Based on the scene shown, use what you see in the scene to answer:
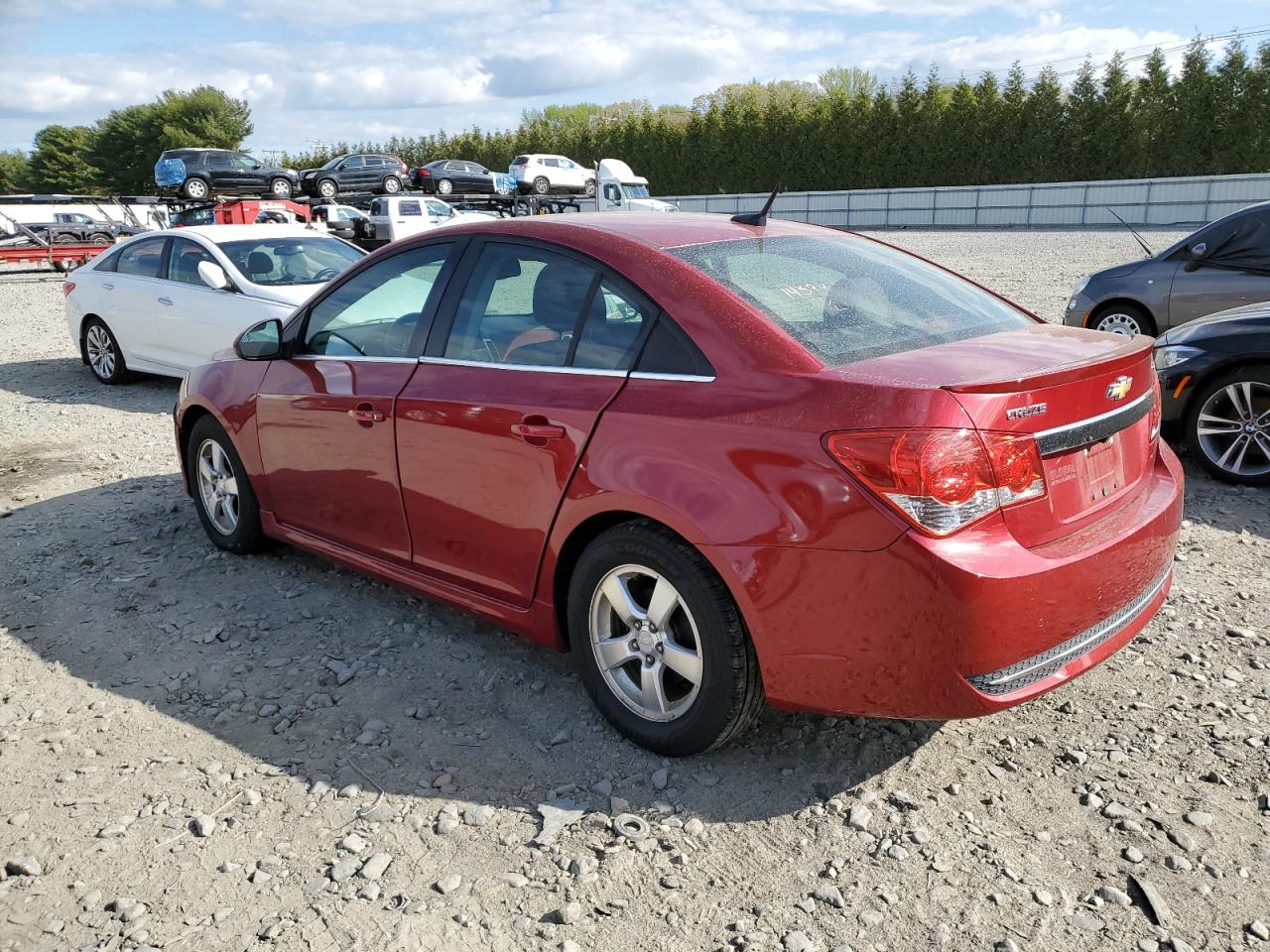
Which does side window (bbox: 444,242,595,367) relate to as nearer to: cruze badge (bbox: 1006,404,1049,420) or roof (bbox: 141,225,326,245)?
cruze badge (bbox: 1006,404,1049,420)

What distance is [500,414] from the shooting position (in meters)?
3.46

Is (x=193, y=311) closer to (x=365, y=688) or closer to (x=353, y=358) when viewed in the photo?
(x=353, y=358)

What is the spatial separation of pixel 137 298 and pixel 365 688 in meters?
7.95

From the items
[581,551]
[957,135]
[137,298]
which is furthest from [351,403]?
[957,135]

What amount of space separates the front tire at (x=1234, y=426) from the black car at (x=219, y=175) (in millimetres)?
33966

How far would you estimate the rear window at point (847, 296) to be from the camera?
3070 millimetres

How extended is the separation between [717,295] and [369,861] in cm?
191

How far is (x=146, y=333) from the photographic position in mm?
10219

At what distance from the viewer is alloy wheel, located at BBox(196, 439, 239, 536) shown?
515cm

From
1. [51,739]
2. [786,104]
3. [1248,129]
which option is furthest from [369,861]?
[786,104]

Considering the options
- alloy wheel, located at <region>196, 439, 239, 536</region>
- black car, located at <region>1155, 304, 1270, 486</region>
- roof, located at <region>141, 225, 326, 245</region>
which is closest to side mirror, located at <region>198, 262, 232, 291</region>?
roof, located at <region>141, 225, 326, 245</region>

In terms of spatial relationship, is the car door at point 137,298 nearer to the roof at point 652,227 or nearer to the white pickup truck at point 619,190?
the roof at point 652,227

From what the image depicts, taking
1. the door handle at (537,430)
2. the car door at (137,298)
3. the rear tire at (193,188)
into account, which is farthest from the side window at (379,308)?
the rear tire at (193,188)

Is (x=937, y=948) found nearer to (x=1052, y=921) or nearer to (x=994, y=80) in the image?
(x=1052, y=921)
